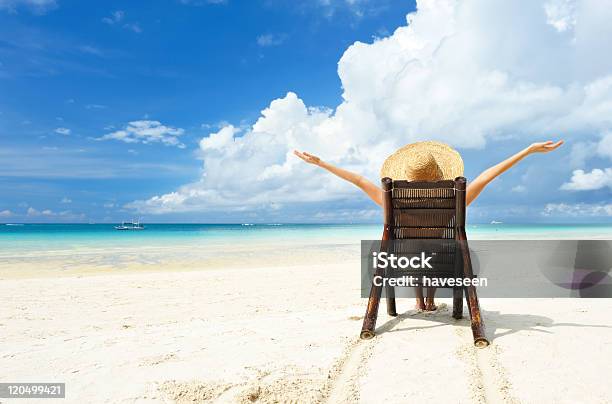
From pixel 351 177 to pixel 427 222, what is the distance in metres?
0.99

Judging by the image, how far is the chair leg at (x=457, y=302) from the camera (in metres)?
4.55

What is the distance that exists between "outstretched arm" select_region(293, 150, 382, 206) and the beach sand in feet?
4.92

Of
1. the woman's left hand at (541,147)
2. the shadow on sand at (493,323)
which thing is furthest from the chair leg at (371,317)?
the woman's left hand at (541,147)

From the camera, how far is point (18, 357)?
4.09m

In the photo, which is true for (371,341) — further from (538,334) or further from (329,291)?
(329,291)

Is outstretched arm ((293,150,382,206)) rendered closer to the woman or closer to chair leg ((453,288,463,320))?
the woman

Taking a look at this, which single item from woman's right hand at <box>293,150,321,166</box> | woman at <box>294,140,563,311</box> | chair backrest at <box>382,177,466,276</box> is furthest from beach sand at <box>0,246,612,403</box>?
woman's right hand at <box>293,150,321,166</box>

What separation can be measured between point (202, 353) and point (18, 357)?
6.20ft

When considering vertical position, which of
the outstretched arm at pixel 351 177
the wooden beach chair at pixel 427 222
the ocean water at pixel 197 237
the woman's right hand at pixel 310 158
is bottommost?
the ocean water at pixel 197 237

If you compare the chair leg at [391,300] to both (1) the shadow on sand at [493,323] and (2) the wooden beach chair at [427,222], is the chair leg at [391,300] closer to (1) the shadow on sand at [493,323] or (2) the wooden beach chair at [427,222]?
(1) the shadow on sand at [493,323]

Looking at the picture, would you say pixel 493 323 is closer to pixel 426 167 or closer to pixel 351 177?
pixel 426 167

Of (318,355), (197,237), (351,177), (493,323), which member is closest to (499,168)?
(351,177)

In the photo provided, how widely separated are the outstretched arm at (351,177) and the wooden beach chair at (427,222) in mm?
404

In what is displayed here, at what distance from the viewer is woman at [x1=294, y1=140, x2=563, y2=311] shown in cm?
432
